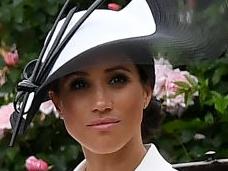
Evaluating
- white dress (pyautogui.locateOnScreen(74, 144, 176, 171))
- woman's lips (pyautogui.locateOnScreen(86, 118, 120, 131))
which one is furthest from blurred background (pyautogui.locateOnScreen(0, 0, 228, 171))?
woman's lips (pyautogui.locateOnScreen(86, 118, 120, 131))

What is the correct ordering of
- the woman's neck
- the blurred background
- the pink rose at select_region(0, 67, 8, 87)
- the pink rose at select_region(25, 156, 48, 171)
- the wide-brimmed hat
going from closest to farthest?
the wide-brimmed hat → the woman's neck → the pink rose at select_region(25, 156, 48, 171) → the blurred background → the pink rose at select_region(0, 67, 8, 87)

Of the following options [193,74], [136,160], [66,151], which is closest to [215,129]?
[193,74]

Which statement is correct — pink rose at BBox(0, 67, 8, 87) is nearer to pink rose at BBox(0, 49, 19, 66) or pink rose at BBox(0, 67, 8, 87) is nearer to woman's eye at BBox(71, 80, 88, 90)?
pink rose at BBox(0, 49, 19, 66)

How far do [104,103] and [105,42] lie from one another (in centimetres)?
10

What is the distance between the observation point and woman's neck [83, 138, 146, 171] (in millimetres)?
1503

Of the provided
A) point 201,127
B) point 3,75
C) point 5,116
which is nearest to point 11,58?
point 3,75

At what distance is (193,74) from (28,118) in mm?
843

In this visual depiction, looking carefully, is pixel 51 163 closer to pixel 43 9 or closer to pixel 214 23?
pixel 43 9

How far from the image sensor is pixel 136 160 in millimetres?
1522

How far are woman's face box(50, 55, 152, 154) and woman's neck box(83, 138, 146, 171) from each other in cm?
4

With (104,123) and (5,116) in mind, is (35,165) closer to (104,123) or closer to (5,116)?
(5,116)

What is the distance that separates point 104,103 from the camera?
141 cm

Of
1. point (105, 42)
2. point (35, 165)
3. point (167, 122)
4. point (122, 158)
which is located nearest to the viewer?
point (105, 42)

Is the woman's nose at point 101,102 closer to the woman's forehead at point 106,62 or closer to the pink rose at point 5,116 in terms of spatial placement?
the woman's forehead at point 106,62
